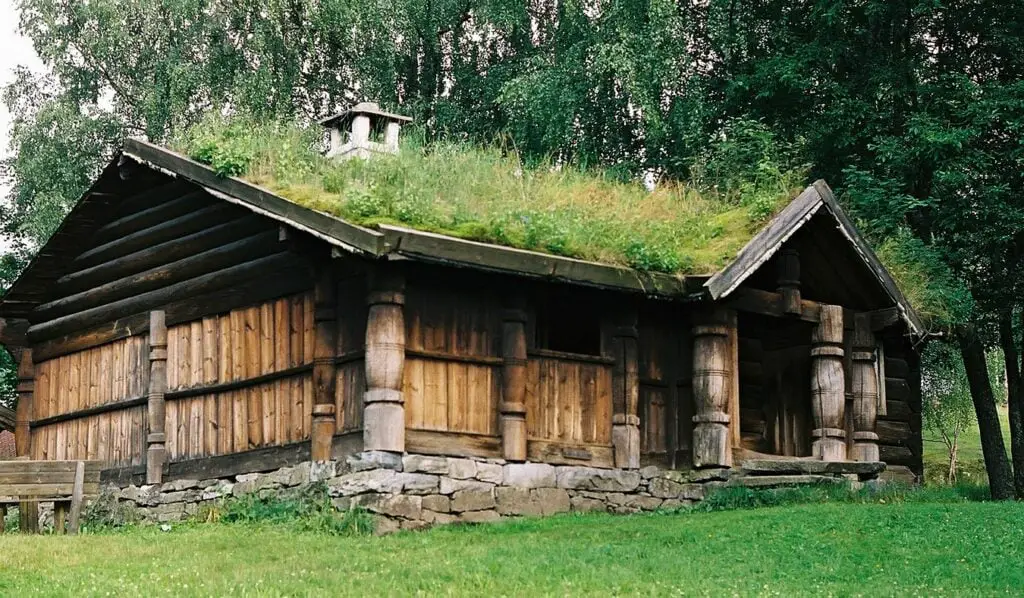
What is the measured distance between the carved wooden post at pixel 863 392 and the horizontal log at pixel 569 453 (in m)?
4.43

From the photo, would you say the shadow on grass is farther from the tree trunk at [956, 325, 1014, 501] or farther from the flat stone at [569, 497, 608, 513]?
the tree trunk at [956, 325, 1014, 501]

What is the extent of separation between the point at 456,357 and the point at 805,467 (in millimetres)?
5342

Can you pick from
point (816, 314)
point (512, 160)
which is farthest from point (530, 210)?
point (816, 314)

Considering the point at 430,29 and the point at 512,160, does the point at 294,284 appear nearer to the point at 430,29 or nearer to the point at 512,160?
the point at 512,160

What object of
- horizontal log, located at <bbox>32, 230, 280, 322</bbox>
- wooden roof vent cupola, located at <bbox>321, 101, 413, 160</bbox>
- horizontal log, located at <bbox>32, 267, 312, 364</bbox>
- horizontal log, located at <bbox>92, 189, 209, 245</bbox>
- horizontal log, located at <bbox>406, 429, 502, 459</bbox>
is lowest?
horizontal log, located at <bbox>406, 429, 502, 459</bbox>

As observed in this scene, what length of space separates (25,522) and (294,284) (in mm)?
4385

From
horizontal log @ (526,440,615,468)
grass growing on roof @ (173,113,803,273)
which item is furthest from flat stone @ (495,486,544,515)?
grass growing on roof @ (173,113,803,273)

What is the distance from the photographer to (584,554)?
14797 millimetres

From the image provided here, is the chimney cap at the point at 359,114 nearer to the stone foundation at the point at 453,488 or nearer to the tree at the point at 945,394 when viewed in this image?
the stone foundation at the point at 453,488

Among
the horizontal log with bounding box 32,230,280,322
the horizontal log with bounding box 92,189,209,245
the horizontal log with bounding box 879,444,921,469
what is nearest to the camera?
the horizontal log with bounding box 32,230,280,322

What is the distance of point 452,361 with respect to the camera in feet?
61.5

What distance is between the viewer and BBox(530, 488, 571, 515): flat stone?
18938 mm

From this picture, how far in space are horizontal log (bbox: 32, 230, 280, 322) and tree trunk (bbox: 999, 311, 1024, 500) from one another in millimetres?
13847

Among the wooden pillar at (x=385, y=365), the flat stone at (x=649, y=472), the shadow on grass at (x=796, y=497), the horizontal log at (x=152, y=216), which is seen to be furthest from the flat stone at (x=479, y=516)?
the horizontal log at (x=152, y=216)
